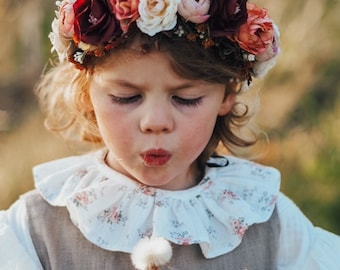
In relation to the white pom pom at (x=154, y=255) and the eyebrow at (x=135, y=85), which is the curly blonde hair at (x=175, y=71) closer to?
the eyebrow at (x=135, y=85)

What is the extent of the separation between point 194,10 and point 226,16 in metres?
0.07

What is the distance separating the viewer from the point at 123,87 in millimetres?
1767

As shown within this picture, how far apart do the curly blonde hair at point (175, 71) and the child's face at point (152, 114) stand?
0.02m

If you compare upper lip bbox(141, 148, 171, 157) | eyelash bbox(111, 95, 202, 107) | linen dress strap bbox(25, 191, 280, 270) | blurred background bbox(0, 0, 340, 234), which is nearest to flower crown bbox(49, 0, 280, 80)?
eyelash bbox(111, 95, 202, 107)

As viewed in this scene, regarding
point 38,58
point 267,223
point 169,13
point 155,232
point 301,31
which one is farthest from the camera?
point 38,58

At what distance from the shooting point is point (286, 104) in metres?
4.03

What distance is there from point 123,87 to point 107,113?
7 cm

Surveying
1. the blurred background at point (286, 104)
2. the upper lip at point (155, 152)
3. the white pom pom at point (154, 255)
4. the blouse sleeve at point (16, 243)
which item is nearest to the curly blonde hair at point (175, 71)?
the upper lip at point (155, 152)

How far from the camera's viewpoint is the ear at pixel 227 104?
198 cm

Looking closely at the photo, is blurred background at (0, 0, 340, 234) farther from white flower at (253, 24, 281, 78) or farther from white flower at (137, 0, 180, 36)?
white flower at (137, 0, 180, 36)

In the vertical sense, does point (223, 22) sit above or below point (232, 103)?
above

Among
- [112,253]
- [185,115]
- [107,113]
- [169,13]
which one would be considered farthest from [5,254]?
[169,13]

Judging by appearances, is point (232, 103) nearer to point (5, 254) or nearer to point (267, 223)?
point (267, 223)

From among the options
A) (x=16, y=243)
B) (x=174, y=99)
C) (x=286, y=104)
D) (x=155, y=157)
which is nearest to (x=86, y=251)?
(x=16, y=243)
